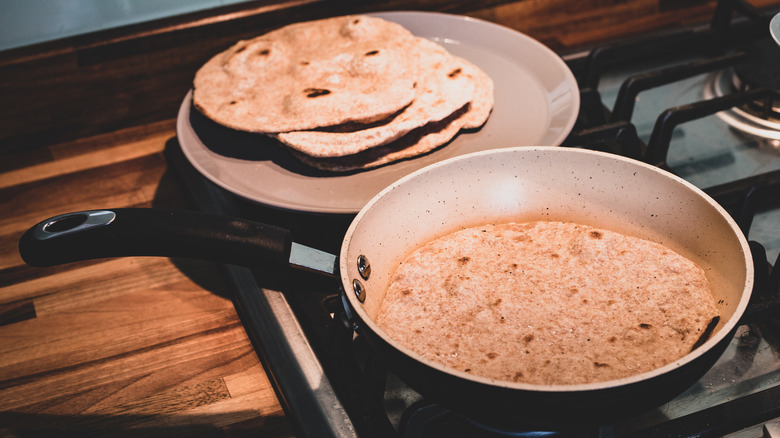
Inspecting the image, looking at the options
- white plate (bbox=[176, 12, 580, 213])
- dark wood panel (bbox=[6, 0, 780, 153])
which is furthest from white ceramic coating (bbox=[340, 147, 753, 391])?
dark wood panel (bbox=[6, 0, 780, 153])

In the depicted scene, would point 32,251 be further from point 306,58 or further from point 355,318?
point 306,58

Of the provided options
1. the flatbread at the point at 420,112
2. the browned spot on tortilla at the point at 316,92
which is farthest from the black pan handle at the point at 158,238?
the browned spot on tortilla at the point at 316,92

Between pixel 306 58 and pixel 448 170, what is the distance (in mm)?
443

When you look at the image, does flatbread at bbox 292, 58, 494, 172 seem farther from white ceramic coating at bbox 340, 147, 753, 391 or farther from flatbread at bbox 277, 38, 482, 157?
white ceramic coating at bbox 340, 147, 753, 391

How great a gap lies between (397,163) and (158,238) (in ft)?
1.32

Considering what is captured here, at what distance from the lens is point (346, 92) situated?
3.21 feet

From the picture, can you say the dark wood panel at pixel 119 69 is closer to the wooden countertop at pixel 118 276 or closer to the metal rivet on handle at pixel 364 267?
the wooden countertop at pixel 118 276

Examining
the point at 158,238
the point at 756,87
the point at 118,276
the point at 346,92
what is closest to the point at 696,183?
the point at 756,87

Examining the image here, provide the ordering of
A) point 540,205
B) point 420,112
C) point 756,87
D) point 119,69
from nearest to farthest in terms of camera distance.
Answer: point 540,205 → point 420,112 → point 756,87 → point 119,69

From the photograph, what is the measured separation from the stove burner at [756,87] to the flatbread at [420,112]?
16.9 inches

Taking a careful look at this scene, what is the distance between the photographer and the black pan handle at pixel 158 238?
2.06 feet

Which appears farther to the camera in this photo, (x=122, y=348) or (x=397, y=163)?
(x=397, y=163)

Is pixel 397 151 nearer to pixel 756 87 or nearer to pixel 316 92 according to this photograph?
pixel 316 92

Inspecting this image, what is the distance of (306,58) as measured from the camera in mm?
1092
